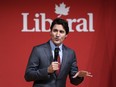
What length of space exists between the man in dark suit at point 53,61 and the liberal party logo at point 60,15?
1.12 m

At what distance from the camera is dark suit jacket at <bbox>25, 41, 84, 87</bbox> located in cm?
209

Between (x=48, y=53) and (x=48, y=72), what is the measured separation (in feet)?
0.56

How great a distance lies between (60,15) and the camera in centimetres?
339

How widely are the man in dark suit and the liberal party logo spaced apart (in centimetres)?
112

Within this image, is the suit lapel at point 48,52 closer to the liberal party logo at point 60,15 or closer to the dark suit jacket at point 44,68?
the dark suit jacket at point 44,68

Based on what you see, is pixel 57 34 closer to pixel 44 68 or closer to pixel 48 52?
pixel 48 52

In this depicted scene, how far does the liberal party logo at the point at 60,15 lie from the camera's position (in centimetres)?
336

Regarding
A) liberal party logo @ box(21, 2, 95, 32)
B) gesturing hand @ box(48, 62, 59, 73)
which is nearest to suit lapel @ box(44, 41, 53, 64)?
gesturing hand @ box(48, 62, 59, 73)

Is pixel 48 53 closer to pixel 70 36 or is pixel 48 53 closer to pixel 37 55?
pixel 37 55

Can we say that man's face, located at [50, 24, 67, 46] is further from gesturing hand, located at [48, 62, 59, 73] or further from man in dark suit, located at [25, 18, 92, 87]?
gesturing hand, located at [48, 62, 59, 73]

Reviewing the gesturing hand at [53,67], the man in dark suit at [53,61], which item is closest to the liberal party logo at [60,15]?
the man in dark suit at [53,61]
